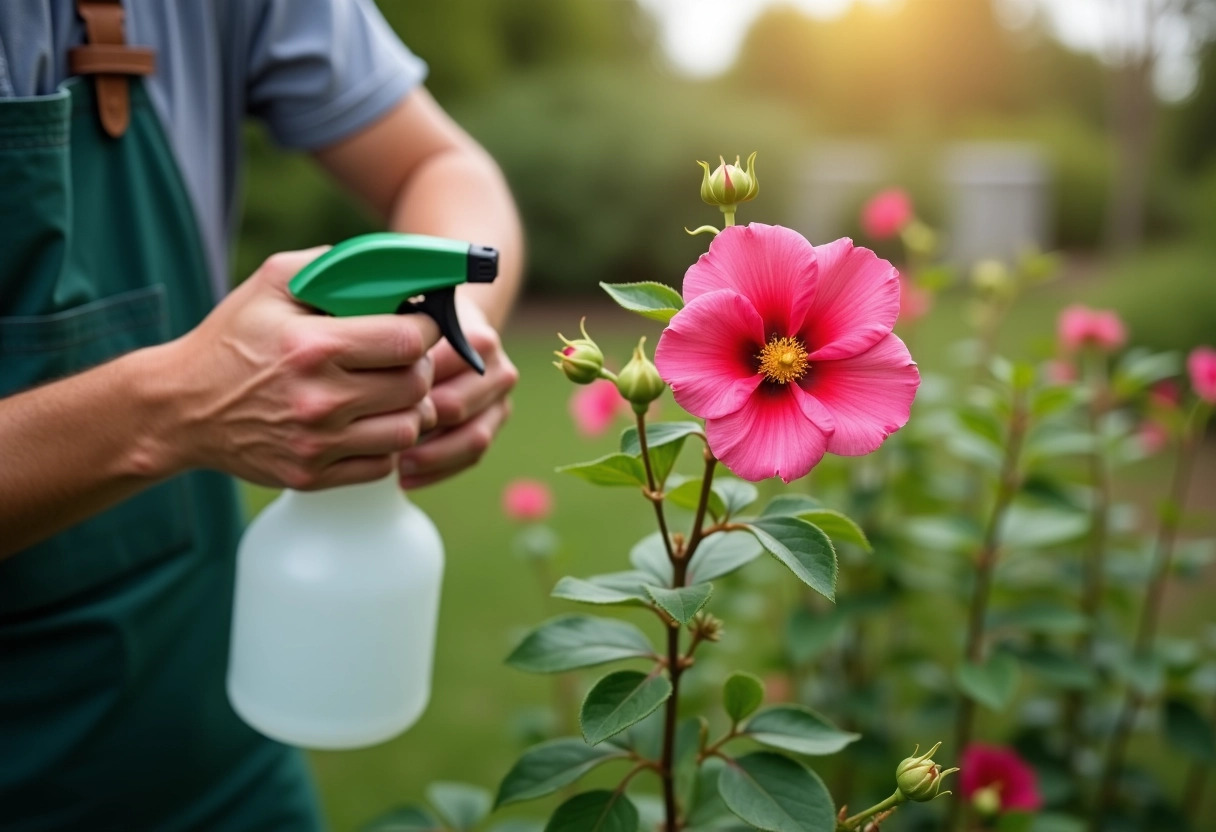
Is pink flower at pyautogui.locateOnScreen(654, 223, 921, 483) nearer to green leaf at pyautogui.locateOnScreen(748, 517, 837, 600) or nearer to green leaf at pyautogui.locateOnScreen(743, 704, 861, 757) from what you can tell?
green leaf at pyautogui.locateOnScreen(748, 517, 837, 600)

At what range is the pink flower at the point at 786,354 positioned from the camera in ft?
1.64

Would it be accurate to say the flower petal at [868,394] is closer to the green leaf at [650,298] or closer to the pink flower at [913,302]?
the green leaf at [650,298]

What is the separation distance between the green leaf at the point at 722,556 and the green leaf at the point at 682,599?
6 cm

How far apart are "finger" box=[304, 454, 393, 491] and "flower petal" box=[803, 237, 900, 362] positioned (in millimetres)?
297

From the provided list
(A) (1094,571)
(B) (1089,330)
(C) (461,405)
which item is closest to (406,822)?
(C) (461,405)

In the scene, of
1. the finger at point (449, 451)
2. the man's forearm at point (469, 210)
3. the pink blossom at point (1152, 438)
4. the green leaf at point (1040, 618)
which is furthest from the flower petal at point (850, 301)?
the pink blossom at point (1152, 438)

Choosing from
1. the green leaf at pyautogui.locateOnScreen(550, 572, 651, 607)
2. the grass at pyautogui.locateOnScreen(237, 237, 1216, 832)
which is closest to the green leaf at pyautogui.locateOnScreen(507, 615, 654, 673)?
the green leaf at pyautogui.locateOnScreen(550, 572, 651, 607)

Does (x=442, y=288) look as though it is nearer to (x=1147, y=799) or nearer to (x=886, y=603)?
(x=886, y=603)

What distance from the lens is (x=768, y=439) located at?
509 millimetres

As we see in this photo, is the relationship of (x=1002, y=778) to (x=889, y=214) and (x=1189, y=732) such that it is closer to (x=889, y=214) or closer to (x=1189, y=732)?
(x=1189, y=732)

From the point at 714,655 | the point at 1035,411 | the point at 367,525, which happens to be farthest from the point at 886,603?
Answer: the point at 367,525

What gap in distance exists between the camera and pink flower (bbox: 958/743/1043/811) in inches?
46.9

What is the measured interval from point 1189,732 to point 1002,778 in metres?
0.33

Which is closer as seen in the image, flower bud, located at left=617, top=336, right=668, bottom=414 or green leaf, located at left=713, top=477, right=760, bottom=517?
flower bud, located at left=617, top=336, right=668, bottom=414
